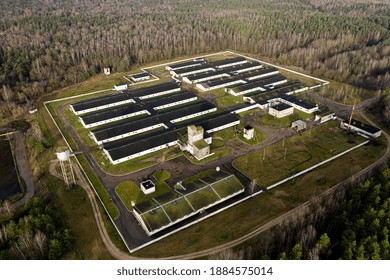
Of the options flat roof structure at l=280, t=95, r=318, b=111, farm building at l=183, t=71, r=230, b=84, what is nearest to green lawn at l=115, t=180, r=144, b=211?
flat roof structure at l=280, t=95, r=318, b=111

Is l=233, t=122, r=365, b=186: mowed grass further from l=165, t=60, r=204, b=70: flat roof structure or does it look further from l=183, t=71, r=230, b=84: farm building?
l=165, t=60, r=204, b=70: flat roof structure

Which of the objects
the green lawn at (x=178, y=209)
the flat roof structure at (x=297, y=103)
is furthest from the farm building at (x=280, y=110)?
the green lawn at (x=178, y=209)

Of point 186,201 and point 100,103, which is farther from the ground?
point 186,201

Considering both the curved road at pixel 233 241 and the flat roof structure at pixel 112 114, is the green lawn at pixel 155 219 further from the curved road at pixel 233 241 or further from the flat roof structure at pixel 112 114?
the flat roof structure at pixel 112 114

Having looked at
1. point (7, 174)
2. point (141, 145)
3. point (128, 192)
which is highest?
point (141, 145)

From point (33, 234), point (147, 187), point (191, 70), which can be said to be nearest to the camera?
point (33, 234)

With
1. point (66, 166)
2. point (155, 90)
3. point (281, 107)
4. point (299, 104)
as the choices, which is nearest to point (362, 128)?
point (299, 104)

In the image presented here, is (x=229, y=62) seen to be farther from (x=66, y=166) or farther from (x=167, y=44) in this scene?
(x=66, y=166)
